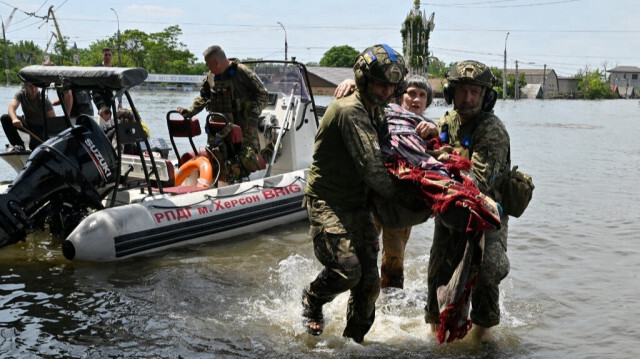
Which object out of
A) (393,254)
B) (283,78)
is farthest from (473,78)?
(283,78)

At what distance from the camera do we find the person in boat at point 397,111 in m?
4.84

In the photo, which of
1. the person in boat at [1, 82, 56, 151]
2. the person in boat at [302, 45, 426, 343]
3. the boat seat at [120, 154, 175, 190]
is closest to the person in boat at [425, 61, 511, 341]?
the person in boat at [302, 45, 426, 343]

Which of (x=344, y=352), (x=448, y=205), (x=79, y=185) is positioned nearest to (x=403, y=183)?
(x=448, y=205)

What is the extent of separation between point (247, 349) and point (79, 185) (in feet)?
9.66

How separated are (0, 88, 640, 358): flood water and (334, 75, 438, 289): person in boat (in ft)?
0.61

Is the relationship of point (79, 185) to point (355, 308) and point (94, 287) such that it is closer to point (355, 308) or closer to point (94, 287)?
point (94, 287)

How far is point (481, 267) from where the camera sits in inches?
175

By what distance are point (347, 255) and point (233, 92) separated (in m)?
4.64

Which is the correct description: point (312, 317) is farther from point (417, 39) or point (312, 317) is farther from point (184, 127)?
point (417, 39)

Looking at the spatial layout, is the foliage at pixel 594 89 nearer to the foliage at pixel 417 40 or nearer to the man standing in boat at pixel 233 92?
the foliage at pixel 417 40

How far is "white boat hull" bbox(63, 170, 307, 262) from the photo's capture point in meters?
7.04

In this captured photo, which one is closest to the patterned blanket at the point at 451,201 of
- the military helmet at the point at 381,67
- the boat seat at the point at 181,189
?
the military helmet at the point at 381,67

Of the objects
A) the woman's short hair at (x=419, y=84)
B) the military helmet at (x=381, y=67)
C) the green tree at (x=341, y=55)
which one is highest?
the green tree at (x=341, y=55)

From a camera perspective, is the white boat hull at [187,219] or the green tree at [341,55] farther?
the green tree at [341,55]
